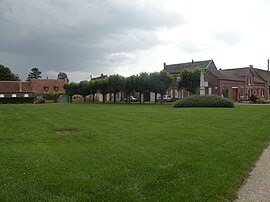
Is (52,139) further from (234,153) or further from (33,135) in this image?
(234,153)

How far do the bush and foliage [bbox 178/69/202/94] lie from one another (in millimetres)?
13580

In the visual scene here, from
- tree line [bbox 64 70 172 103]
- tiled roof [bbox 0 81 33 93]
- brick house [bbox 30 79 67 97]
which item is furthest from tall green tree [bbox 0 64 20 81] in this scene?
tree line [bbox 64 70 172 103]

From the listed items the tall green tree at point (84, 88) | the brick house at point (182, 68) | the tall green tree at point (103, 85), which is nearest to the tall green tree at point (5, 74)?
the tall green tree at point (84, 88)

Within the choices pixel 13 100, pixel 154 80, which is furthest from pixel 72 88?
pixel 154 80

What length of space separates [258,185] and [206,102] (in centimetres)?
2339

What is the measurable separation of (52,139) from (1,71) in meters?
78.9

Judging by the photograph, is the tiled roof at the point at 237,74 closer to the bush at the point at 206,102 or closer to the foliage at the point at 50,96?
the bush at the point at 206,102

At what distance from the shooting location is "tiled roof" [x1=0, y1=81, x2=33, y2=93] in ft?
Answer: 235

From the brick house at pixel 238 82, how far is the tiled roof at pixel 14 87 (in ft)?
149

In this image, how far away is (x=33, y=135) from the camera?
374 inches

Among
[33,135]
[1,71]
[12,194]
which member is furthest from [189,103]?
[1,71]

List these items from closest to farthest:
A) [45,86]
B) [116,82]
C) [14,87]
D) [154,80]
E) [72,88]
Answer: [154,80]
[116,82]
[72,88]
[14,87]
[45,86]

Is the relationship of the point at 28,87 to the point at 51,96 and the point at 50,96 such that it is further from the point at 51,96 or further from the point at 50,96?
the point at 51,96

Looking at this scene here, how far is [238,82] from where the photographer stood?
187 ft
